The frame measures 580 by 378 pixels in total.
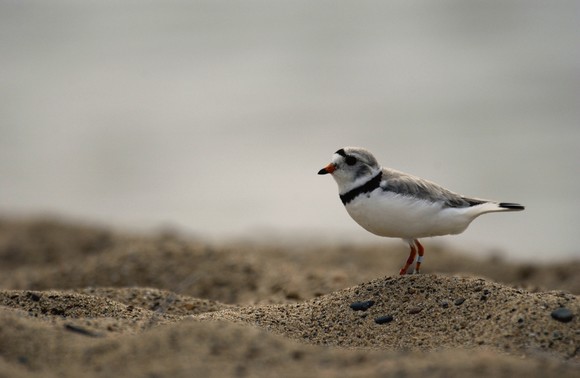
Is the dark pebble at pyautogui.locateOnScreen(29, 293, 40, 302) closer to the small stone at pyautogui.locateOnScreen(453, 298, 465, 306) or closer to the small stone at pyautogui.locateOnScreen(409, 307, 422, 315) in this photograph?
the small stone at pyautogui.locateOnScreen(409, 307, 422, 315)

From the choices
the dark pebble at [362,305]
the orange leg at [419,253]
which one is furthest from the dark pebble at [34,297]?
the orange leg at [419,253]

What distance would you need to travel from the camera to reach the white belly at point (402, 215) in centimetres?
521

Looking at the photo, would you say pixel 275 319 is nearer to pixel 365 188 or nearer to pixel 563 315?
pixel 365 188

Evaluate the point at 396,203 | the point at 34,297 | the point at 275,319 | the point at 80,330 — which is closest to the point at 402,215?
the point at 396,203

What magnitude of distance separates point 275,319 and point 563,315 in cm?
170

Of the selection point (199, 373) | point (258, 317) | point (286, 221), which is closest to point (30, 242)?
point (286, 221)

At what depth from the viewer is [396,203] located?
5211 millimetres

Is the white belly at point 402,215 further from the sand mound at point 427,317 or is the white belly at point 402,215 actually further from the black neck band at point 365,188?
the sand mound at point 427,317

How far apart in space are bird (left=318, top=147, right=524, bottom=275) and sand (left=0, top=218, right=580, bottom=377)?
330 mm

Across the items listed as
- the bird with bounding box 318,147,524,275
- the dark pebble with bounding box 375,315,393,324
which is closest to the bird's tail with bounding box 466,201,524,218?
the bird with bounding box 318,147,524,275

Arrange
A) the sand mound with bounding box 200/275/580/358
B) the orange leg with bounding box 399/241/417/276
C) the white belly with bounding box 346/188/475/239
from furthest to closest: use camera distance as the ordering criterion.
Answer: the orange leg with bounding box 399/241/417/276 → the white belly with bounding box 346/188/475/239 → the sand mound with bounding box 200/275/580/358

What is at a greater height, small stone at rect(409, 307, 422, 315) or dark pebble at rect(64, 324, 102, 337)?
dark pebble at rect(64, 324, 102, 337)

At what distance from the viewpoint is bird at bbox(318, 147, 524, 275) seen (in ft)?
17.2

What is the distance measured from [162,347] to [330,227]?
6.99m
